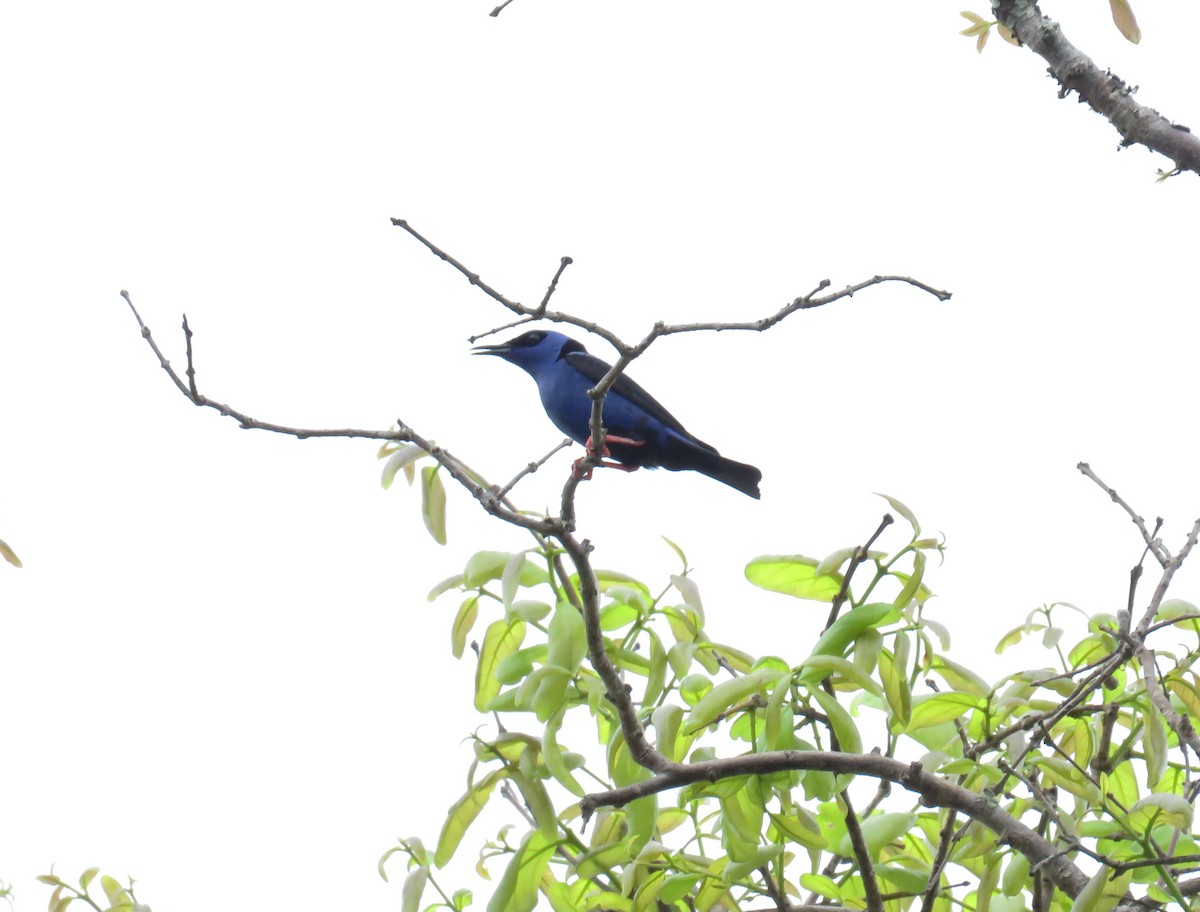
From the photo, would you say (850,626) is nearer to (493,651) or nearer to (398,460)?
(493,651)

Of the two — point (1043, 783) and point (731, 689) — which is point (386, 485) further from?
point (1043, 783)

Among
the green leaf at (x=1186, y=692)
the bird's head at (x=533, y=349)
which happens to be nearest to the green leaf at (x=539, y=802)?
the green leaf at (x=1186, y=692)

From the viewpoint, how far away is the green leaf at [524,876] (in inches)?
89.4

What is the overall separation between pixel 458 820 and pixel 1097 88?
1826mm

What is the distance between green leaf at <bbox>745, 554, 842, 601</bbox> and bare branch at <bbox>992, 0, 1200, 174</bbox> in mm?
973

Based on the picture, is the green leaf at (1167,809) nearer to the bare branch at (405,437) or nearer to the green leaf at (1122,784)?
the green leaf at (1122,784)

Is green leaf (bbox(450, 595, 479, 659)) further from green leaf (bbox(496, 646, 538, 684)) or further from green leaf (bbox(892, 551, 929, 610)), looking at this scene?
green leaf (bbox(892, 551, 929, 610))

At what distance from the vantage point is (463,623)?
8.18ft

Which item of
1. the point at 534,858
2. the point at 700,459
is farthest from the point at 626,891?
the point at 700,459

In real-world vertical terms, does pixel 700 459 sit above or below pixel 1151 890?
above

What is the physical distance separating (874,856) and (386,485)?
1169 mm

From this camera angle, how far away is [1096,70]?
8.11 ft

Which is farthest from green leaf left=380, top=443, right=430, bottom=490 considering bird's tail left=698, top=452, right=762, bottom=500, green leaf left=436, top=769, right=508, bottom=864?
bird's tail left=698, top=452, right=762, bottom=500

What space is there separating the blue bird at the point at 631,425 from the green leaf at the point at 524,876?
3.78 meters
